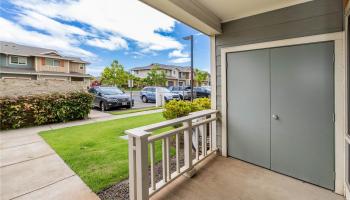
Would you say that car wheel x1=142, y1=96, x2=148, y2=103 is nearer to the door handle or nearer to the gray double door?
the gray double door

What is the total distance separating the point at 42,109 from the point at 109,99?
3351mm

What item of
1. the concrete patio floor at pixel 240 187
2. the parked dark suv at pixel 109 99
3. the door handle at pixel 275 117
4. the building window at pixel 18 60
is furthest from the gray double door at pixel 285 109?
the building window at pixel 18 60

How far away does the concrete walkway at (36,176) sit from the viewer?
2.06m

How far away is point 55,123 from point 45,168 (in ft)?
13.9

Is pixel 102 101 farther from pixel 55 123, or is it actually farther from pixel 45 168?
pixel 45 168

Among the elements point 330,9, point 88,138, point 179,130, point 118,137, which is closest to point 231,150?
point 179,130

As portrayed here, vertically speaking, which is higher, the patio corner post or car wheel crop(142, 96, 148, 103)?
car wheel crop(142, 96, 148, 103)

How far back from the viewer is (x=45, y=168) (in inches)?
108

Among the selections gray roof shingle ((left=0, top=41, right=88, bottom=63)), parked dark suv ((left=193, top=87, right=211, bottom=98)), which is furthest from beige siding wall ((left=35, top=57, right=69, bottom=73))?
parked dark suv ((left=193, top=87, right=211, bottom=98))

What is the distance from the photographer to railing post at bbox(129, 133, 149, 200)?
5.37ft

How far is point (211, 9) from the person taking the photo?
100 inches

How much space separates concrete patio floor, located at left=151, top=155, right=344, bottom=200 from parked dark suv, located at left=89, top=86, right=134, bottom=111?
24.9 feet

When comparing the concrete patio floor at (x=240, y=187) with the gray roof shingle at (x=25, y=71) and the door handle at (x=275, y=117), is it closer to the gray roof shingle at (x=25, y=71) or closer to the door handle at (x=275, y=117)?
the door handle at (x=275, y=117)

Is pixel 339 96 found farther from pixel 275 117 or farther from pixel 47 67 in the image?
pixel 47 67
